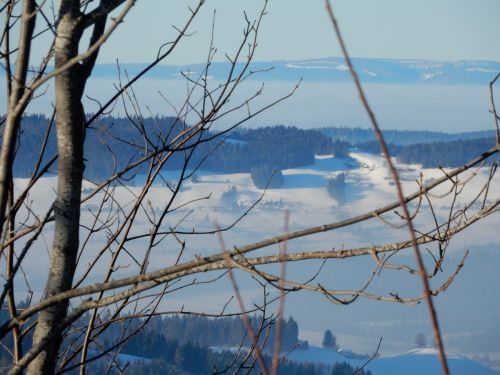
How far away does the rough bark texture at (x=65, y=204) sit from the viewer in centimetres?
208

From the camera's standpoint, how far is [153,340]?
32938mm

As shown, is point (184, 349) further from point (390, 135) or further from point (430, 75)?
point (430, 75)

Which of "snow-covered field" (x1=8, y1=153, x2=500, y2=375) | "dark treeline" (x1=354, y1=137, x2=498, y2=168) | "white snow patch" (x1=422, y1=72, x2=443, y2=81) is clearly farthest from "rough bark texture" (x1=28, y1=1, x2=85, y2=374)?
"white snow patch" (x1=422, y1=72, x2=443, y2=81)

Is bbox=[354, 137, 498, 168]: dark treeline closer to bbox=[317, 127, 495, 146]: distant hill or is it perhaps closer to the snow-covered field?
the snow-covered field

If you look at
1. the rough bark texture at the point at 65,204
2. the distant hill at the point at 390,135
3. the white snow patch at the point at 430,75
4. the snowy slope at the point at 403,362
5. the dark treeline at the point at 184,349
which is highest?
the white snow patch at the point at 430,75

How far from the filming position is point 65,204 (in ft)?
6.89

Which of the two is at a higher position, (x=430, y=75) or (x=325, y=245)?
(x=430, y=75)

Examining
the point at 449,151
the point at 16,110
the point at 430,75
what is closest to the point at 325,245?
the point at 449,151

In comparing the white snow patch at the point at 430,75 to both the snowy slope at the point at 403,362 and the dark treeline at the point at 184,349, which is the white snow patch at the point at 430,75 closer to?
the snowy slope at the point at 403,362

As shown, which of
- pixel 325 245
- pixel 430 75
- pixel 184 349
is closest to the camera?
pixel 184 349

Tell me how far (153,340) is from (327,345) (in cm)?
2191

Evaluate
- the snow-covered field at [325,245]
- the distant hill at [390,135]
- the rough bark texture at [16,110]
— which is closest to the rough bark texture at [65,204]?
the rough bark texture at [16,110]

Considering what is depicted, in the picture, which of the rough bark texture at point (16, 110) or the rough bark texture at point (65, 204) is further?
the rough bark texture at point (65, 204)

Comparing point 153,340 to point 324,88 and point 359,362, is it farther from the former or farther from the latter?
point 324,88
